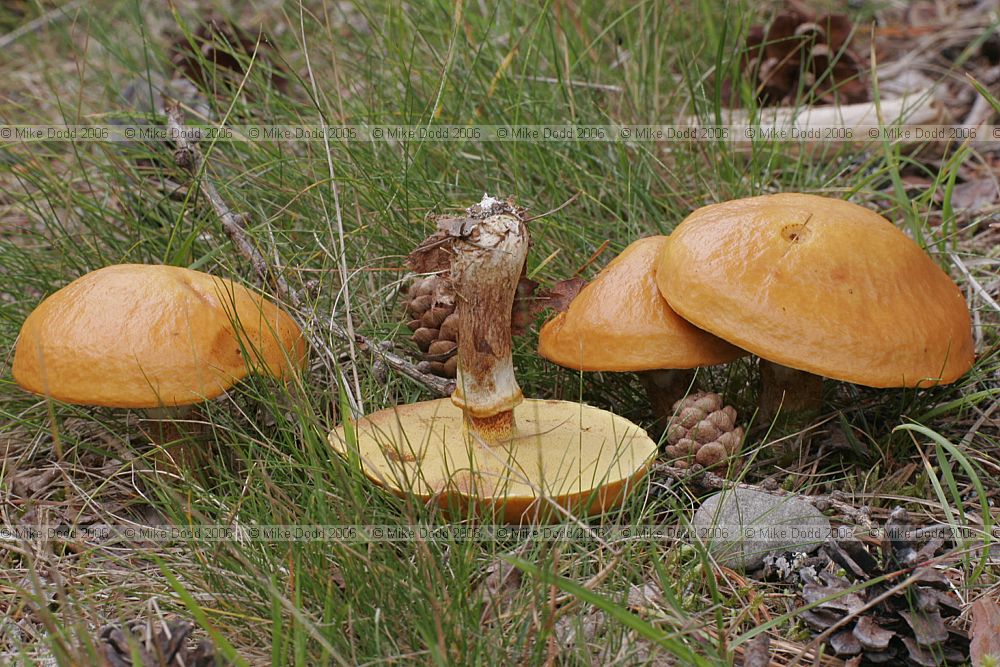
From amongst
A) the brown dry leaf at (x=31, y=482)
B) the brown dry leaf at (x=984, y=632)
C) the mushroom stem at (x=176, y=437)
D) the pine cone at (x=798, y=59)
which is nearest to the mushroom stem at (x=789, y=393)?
the brown dry leaf at (x=984, y=632)

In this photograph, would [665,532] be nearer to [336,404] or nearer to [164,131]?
[336,404]

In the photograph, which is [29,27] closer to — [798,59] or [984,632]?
[798,59]

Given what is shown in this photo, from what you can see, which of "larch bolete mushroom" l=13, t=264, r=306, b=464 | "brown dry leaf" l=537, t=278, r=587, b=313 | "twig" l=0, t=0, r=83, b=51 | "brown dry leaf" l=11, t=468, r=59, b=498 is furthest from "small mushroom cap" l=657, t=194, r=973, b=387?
"twig" l=0, t=0, r=83, b=51

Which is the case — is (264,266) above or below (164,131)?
below

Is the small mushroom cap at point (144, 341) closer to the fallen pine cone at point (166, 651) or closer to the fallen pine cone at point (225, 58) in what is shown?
the fallen pine cone at point (166, 651)

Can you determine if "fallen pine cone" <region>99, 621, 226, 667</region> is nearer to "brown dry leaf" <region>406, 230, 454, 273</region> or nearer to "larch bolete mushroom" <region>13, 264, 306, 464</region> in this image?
"larch bolete mushroom" <region>13, 264, 306, 464</region>

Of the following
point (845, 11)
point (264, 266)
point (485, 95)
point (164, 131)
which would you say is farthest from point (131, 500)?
point (845, 11)

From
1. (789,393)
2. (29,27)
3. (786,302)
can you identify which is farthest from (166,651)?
(29,27)
